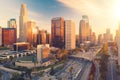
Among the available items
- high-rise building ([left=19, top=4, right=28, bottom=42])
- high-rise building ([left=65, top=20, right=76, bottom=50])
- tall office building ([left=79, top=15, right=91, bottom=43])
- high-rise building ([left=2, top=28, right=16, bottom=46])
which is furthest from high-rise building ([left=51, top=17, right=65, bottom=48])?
tall office building ([left=79, top=15, right=91, bottom=43])

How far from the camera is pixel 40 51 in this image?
346 inches

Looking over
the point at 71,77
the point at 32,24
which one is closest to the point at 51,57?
the point at 71,77

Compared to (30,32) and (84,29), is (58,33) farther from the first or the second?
(84,29)

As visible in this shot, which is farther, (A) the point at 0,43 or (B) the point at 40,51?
(A) the point at 0,43

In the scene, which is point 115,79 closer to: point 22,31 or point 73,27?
point 73,27

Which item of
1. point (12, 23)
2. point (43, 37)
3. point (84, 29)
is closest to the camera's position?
point (43, 37)

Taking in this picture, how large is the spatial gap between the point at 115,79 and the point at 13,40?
11.3 meters

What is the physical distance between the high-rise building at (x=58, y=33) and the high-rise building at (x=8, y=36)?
3.13 meters

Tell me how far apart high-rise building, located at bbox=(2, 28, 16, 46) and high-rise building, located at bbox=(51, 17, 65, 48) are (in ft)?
10.3

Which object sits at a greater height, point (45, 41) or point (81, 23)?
point (81, 23)

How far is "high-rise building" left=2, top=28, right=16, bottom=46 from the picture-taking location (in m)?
15.5

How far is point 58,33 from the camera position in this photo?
47.5 ft

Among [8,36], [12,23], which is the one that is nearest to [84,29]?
[12,23]

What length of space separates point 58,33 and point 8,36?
13.0ft
